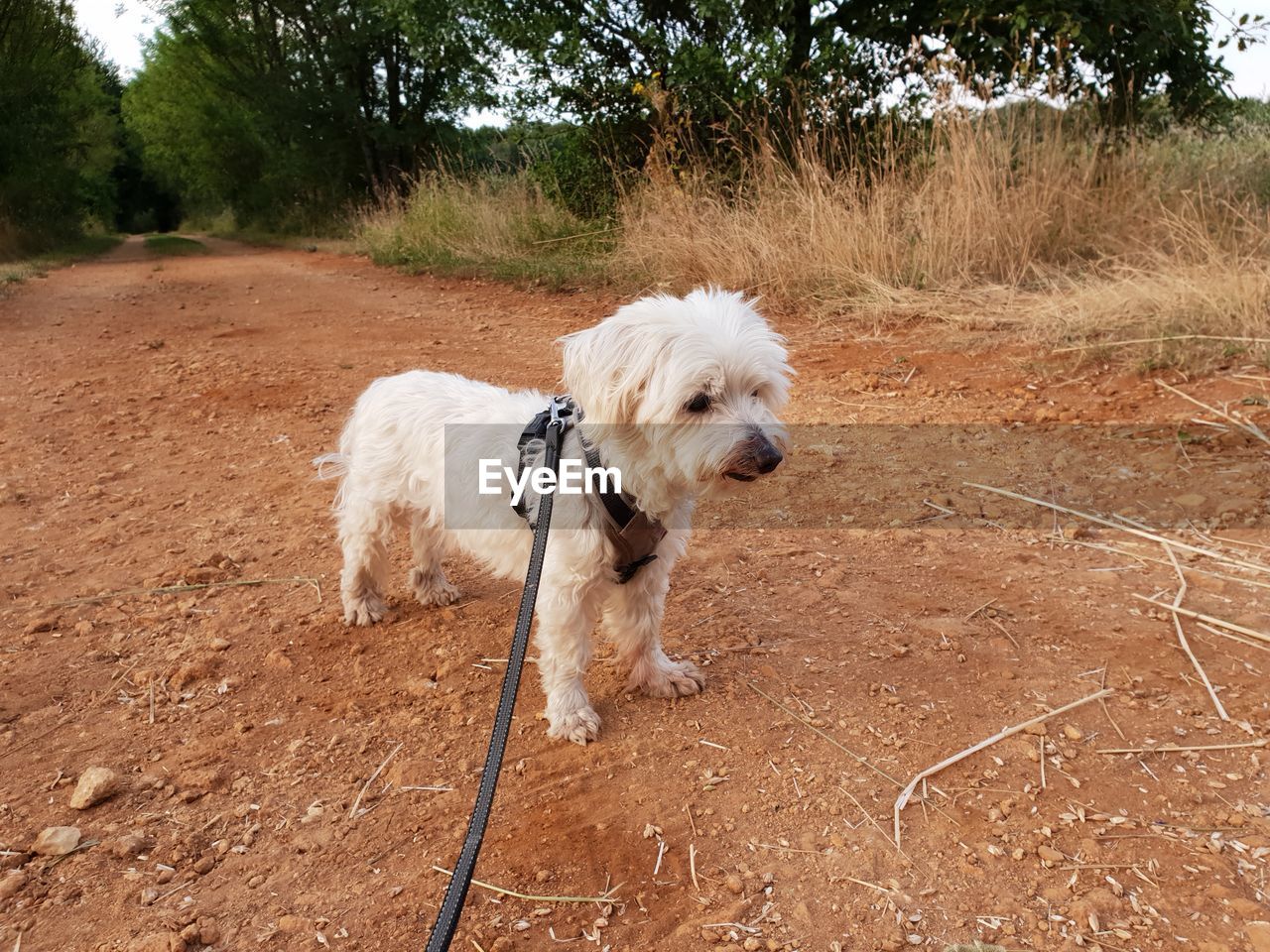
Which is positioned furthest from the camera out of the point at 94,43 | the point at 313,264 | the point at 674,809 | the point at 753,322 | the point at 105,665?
the point at 94,43

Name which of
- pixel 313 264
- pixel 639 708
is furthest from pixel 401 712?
pixel 313 264

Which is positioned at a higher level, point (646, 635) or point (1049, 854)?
point (646, 635)

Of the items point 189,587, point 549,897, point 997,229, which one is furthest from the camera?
point 997,229

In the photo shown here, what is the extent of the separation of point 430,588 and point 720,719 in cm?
163

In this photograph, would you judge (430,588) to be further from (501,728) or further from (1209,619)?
(1209,619)

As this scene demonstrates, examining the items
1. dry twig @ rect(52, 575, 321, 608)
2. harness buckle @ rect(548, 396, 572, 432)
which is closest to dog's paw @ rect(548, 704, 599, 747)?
harness buckle @ rect(548, 396, 572, 432)

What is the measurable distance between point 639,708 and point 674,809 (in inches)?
23.4

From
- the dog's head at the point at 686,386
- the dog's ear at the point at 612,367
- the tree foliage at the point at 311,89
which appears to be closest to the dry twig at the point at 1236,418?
the dog's head at the point at 686,386

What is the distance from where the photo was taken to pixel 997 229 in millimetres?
7875

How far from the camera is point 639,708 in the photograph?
10.2 feet

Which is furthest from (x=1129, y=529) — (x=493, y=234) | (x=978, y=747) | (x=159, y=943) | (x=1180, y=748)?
(x=493, y=234)

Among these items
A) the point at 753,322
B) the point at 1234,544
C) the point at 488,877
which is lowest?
the point at 488,877

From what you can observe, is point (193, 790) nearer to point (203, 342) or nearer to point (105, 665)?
point (105, 665)

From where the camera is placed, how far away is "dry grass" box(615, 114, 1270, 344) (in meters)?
7.01
